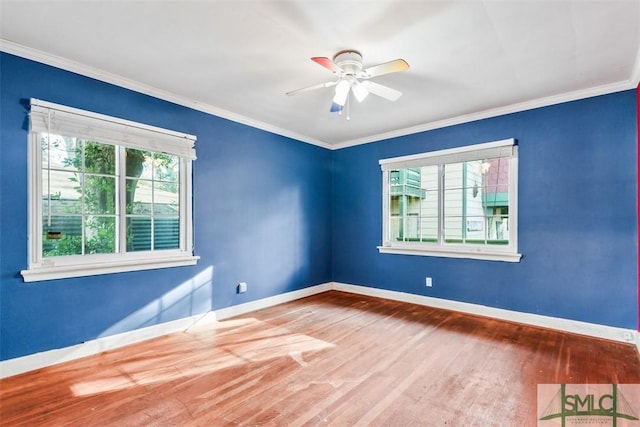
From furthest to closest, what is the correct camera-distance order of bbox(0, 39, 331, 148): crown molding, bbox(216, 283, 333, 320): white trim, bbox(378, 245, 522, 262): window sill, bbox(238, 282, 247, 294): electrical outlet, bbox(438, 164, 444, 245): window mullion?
1. bbox(438, 164, 444, 245): window mullion
2. bbox(238, 282, 247, 294): electrical outlet
3. bbox(216, 283, 333, 320): white trim
4. bbox(378, 245, 522, 262): window sill
5. bbox(0, 39, 331, 148): crown molding

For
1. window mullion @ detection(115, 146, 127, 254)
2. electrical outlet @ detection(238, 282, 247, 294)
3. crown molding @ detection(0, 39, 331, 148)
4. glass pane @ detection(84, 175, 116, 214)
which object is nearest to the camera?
crown molding @ detection(0, 39, 331, 148)

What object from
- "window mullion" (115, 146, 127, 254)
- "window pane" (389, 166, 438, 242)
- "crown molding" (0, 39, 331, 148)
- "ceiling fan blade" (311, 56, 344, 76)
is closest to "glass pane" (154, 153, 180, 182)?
"window mullion" (115, 146, 127, 254)

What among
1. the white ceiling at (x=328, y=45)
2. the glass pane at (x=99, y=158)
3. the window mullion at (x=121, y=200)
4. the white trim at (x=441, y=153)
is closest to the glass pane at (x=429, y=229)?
the white trim at (x=441, y=153)

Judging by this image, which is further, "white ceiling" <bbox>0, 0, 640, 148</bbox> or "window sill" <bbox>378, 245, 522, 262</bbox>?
"window sill" <bbox>378, 245, 522, 262</bbox>

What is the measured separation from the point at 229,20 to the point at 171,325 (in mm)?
2958

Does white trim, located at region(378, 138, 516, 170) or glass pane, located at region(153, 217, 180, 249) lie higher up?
white trim, located at region(378, 138, 516, 170)

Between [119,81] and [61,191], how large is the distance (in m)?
1.15

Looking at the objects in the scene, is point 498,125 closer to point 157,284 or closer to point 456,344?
point 456,344

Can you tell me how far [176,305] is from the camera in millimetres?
3438

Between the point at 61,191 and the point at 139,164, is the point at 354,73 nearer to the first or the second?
the point at 139,164

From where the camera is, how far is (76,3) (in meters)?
2.00

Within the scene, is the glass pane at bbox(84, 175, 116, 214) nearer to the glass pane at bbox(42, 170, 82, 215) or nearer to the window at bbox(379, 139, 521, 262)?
the glass pane at bbox(42, 170, 82, 215)

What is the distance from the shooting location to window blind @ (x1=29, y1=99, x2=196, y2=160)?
8.54ft

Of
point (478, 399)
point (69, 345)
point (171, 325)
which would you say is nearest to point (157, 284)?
point (171, 325)
